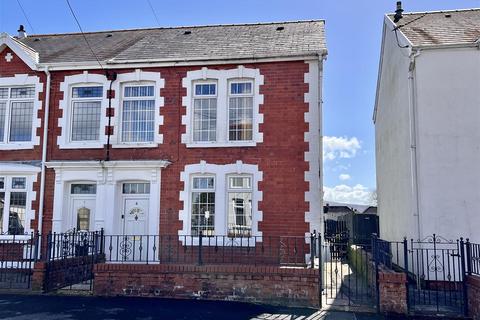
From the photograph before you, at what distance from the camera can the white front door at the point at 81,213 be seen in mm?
14117

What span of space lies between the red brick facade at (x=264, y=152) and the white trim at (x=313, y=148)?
0.40ft

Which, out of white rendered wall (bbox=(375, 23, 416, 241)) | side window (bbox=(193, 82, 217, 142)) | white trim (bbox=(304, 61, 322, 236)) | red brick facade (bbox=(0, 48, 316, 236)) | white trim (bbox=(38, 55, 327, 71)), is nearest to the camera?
white rendered wall (bbox=(375, 23, 416, 241))

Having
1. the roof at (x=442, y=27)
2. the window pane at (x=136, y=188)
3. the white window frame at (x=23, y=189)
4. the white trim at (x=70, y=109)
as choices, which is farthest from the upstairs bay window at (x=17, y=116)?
the roof at (x=442, y=27)

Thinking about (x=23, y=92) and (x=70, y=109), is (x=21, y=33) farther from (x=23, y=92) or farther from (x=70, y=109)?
(x=70, y=109)

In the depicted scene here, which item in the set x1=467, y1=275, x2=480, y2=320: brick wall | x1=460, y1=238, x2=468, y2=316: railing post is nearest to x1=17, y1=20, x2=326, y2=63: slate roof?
x1=460, y1=238, x2=468, y2=316: railing post

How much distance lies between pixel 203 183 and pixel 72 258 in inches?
168

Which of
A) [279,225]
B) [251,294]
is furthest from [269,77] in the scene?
[251,294]

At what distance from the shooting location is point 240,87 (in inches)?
543

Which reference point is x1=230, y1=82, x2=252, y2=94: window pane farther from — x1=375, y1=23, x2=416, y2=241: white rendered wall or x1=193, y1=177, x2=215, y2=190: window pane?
x1=375, y1=23, x2=416, y2=241: white rendered wall

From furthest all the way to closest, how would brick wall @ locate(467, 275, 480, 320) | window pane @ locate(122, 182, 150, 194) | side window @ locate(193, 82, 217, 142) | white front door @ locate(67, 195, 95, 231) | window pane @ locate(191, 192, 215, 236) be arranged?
1. white front door @ locate(67, 195, 95, 231)
2. window pane @ locate(122, 182, 150, 194)
3. side window @ locate(193, 82, 217, 142)
4. window pane @ locate(191, 192, 215, 236)
5. brick wall @ locate(467, 275, 480, 320)

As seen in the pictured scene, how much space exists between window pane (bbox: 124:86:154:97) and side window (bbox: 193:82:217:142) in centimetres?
155

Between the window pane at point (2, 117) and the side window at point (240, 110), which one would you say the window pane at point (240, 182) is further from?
the window pane at point (2, 117)

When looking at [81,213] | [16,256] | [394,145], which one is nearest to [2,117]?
[81,213]

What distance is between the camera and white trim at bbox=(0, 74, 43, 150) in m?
14.4
